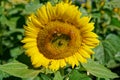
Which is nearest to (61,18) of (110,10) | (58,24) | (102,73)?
(58,24)

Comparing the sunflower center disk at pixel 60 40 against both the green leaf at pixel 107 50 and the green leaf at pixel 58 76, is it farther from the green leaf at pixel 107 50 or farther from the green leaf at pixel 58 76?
the green leaf at pixel 107 50

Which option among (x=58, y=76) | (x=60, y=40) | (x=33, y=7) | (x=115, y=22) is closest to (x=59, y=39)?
(x=60, y=40)

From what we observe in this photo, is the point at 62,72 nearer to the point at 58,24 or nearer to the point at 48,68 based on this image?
the point at 48,68

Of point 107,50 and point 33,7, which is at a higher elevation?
point 33,7

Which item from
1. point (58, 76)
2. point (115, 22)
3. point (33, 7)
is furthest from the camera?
point (115, 22)

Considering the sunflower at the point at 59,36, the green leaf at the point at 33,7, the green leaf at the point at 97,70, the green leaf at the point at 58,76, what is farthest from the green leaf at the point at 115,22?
the green leaf at the point at 58,76

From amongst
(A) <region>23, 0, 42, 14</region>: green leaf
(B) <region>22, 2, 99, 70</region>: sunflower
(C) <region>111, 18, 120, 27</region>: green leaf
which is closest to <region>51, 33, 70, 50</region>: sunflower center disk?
(B) <region>22, 2, 99, 70</region>: sunflower

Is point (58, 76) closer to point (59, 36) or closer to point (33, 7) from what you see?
point (59, 36)
